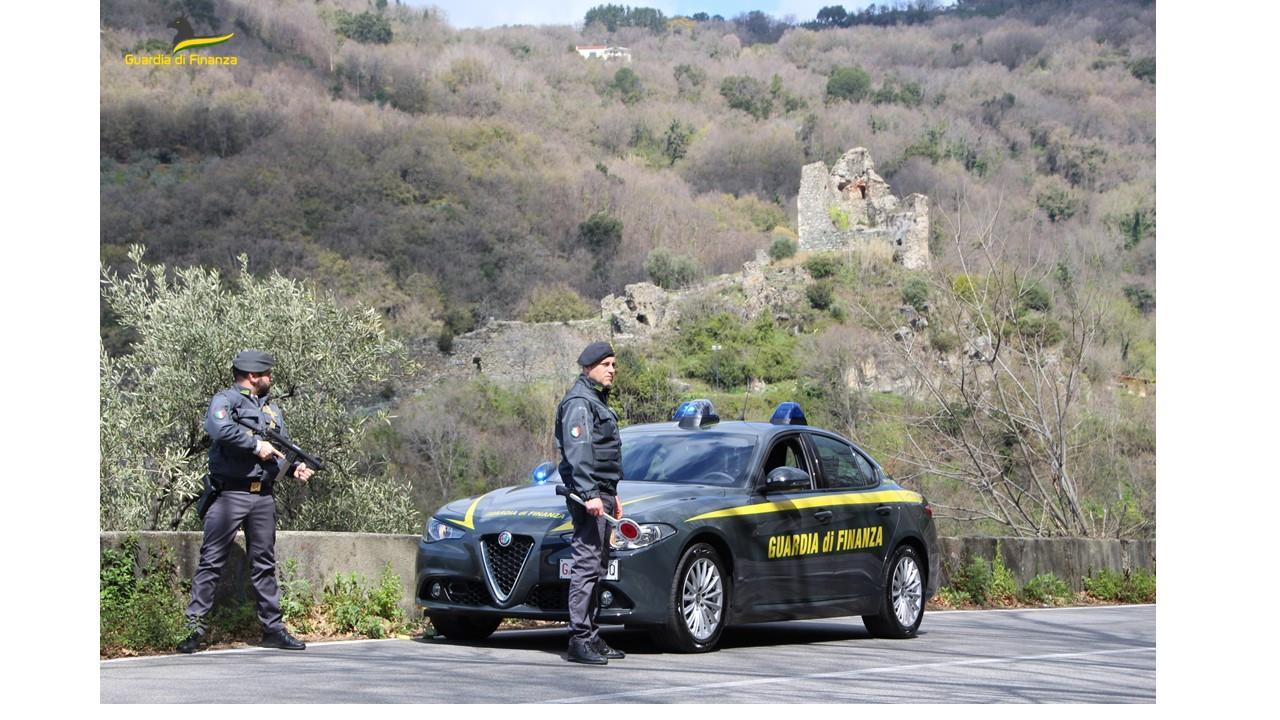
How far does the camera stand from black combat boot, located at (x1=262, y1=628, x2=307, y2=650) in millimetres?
10423

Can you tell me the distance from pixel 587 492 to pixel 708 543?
1.32 m

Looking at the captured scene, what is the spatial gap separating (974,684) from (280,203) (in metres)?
134

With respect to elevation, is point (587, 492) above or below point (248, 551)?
above

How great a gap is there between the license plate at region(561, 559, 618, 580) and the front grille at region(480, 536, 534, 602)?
0.30 meters

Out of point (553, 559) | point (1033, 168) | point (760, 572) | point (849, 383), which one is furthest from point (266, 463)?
point (1033, 168)

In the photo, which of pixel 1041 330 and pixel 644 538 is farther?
pixel 1041 330

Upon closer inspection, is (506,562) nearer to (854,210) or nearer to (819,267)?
(819,267)

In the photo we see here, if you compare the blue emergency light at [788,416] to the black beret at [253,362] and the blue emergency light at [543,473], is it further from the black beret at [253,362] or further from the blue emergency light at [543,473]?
the black beret at [253,362]

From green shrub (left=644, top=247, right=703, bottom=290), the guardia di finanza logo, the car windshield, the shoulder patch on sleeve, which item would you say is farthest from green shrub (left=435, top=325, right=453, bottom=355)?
the shoulder patch on sleeve

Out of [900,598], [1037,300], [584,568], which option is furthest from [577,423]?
[1037,300]

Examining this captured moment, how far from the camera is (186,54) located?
Result: 15200 cm

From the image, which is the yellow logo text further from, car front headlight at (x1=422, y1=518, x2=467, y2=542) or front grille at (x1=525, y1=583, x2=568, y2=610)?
car front headlight at (x1=422, y1=518, x2=467, y2=542)

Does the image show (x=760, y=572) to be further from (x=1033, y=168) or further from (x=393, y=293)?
(x=1033, y=168)

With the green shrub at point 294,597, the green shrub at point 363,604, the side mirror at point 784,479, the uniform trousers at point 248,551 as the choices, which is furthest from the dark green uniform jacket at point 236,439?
the side mirror at point 784,479
